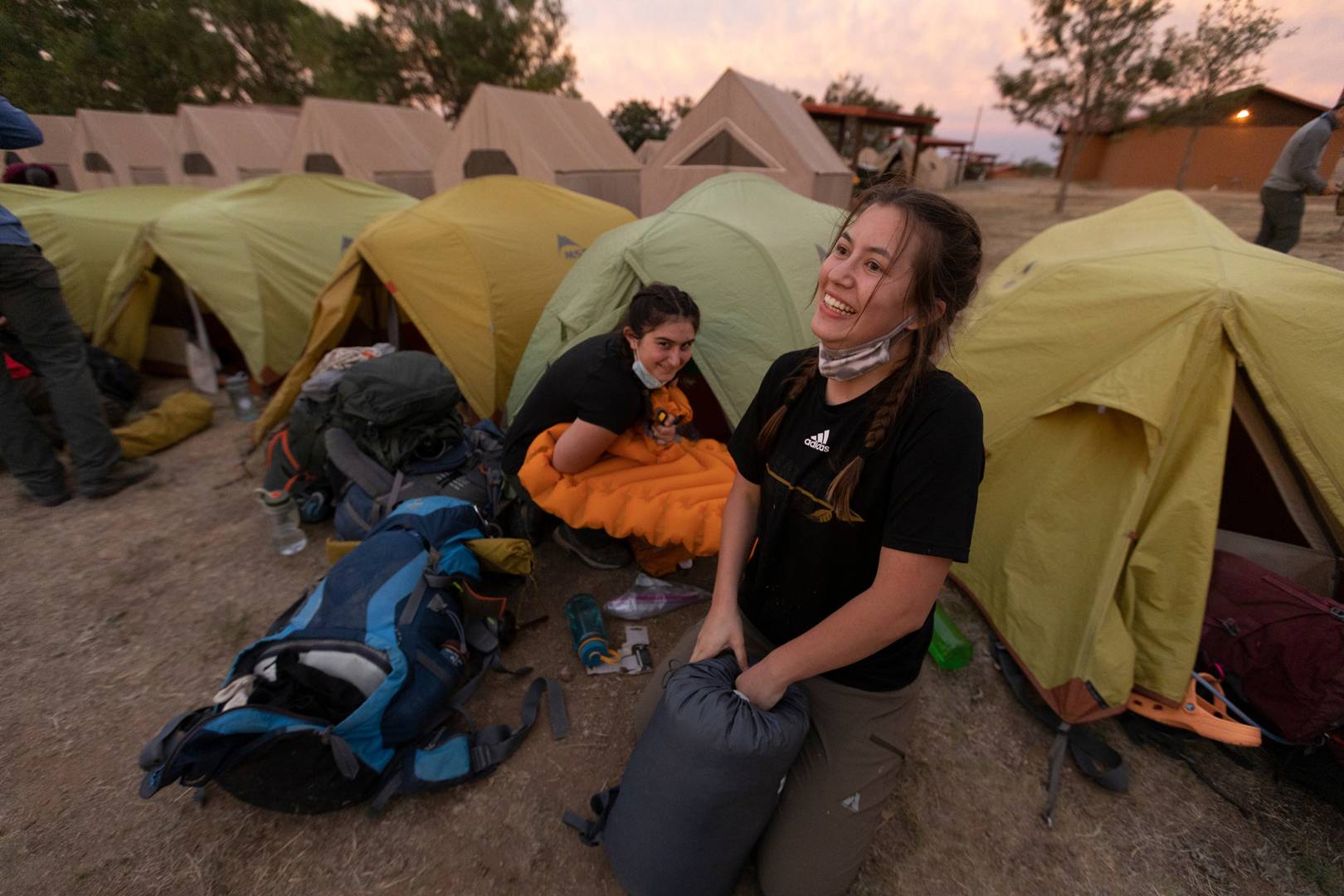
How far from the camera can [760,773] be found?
1607 mm

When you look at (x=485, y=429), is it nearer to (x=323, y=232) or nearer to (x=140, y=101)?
(x=140, y=101)

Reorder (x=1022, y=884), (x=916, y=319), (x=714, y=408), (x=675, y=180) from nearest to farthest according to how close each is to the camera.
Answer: (x=916, y=319) → (x=1022, y=884) → (x=714, y=408) → (x=675, y=180)

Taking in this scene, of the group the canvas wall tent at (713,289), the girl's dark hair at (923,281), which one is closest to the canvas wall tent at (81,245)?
the canvas wall tent at (713,289)

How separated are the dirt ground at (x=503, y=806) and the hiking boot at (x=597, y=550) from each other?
1.18 feet

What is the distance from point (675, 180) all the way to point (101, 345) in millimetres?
8271

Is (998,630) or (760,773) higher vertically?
(760,773)

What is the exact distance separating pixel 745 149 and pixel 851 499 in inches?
377

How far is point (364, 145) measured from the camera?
1186cm

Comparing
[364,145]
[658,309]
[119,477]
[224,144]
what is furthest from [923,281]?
[224,144]

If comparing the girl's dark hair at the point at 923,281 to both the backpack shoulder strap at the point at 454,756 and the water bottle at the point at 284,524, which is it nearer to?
the backpack shoulder strap at the point at 454,756

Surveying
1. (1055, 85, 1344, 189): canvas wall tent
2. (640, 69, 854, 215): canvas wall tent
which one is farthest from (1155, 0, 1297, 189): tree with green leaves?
(640, 69, 854, 215): canvas wall tent

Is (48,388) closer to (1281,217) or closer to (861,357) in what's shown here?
(861,357)

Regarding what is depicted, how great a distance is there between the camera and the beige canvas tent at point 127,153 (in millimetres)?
10948

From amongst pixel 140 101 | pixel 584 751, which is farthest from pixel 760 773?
pixel 140 101
